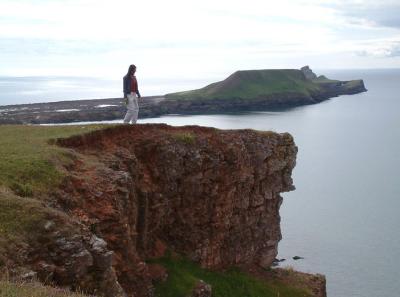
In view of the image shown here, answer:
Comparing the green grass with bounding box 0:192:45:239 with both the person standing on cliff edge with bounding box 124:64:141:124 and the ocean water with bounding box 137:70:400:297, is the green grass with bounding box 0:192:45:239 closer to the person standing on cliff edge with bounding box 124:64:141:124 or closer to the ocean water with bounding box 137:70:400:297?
the person standing on cliff edge with bounding box 124:64:141:124

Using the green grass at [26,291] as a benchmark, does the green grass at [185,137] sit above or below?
above

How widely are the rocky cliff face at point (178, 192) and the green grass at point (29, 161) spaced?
2.73 feet

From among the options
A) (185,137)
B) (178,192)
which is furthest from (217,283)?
(185,137)

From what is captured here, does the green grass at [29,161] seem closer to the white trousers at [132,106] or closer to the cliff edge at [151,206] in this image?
the cliff edge at [151,206]

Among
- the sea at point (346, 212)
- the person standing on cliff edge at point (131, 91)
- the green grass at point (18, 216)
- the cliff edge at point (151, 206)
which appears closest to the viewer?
the green grass at point (18, 216)

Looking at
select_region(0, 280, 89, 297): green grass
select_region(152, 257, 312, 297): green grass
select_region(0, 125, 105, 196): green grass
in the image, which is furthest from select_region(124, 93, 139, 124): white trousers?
select_region(0, 280, 89, 297): green grass

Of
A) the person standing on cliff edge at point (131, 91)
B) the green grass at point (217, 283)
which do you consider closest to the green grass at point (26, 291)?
the green grass at point (217, 283)

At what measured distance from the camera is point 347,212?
65.0 m

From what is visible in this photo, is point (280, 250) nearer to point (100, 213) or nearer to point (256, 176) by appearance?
point (256, 176)

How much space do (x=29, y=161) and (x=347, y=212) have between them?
50285 millimetres

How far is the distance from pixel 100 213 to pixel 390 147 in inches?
3727

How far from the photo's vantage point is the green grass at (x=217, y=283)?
29.2 m

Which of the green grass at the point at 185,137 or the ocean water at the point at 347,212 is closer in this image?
the green grass at the point at 185,137

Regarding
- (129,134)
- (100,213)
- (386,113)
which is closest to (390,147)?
(386,113)
